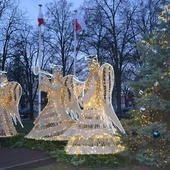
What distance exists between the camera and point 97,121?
34.8 ft

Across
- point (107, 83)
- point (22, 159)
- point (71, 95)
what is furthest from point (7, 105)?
point (107, 83)

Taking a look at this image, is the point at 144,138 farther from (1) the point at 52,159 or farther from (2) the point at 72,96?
(2) the point at 72,96

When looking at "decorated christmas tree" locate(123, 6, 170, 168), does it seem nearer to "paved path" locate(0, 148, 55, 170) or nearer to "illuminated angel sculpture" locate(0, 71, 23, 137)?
"paved path" locate(0, 148, 55, 170)

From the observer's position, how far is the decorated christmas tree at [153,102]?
8141 mm

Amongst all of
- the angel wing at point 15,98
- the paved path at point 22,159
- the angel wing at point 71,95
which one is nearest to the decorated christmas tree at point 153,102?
the paved path at point 22,159

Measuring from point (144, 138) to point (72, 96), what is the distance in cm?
634

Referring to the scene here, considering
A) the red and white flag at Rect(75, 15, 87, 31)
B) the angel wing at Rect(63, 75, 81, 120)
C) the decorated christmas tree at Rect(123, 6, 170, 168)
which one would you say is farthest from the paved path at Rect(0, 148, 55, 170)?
the red and white flag at Rect(75, 15, 87, 31)

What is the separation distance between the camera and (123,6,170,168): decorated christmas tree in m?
8.14

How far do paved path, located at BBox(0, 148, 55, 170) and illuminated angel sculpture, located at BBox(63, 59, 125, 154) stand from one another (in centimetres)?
92

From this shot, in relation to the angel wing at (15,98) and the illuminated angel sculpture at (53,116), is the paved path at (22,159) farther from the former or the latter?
the angel wing at (15,98)

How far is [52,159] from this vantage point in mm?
10695

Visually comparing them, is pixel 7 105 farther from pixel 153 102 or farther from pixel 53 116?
pixel 153 102

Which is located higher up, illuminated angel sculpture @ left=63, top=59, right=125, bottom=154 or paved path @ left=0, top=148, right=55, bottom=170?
illuminated angel sculpture @ left=63, top=59, right=125, bottom=154

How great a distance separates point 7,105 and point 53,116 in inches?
120
